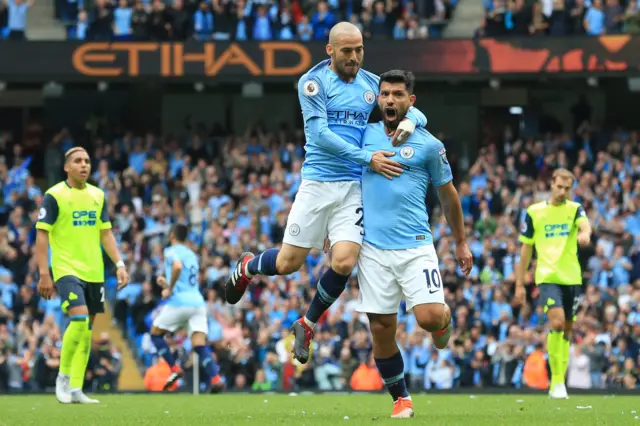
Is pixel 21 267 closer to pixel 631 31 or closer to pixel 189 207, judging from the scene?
pixel 189 207

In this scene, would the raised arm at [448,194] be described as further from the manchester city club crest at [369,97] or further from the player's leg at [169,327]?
the player's leg at [169,327]

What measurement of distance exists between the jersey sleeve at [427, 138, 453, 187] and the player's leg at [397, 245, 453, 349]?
55 centimetres

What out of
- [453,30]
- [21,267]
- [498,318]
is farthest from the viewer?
[453,30]

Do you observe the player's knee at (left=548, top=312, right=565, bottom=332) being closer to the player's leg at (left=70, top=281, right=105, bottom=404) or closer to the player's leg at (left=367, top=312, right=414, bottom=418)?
the player's leg at (left=367, top=312, right=414, bottom=418)

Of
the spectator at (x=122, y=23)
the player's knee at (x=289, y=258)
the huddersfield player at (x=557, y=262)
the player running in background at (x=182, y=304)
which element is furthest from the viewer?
the spectator at (x=122, y=23)

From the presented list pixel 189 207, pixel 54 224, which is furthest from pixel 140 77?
pixel 54 224

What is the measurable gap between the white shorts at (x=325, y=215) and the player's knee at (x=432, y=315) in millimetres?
759

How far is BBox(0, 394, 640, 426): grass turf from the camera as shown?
10.4 meters

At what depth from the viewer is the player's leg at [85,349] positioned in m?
13.6

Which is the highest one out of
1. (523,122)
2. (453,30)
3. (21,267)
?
(453,30)

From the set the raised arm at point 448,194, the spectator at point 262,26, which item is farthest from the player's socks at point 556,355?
the spectator at point 262,26

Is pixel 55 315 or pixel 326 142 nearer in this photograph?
pixel 326 142

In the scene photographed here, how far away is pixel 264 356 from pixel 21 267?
5.45m

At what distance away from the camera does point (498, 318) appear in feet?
72.4
